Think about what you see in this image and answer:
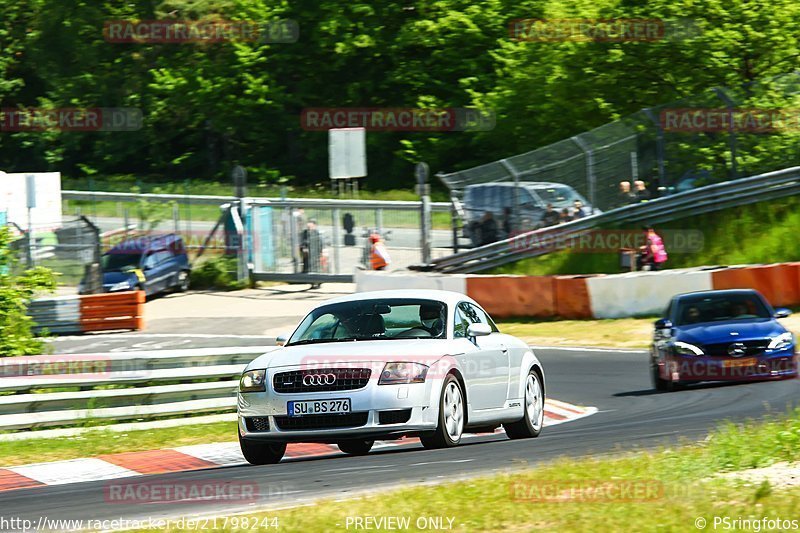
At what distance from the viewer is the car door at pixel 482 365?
426 inches

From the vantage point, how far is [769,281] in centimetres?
2370

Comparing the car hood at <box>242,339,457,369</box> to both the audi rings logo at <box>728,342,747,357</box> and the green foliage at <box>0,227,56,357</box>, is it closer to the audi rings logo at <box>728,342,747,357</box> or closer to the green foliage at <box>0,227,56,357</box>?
the green foliage at <box>0,227,56,357</box>

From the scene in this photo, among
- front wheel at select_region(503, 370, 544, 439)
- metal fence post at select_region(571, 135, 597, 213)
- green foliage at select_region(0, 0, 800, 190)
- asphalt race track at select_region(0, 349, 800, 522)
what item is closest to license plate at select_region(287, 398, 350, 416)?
asphalt race track at select_region(0, 349, 800, 522)

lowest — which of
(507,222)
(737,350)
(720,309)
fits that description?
(737,350)

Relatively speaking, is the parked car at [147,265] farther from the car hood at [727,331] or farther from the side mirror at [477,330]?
the side mirror at [477,330]

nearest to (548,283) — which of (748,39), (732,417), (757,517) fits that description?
(748,39)

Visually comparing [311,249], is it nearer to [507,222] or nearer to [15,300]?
[507,222]

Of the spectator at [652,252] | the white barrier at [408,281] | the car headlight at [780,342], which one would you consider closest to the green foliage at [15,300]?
the car headlight at [780,342]

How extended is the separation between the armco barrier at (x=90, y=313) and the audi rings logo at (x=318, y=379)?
1979cm

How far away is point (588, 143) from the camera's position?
27328mm

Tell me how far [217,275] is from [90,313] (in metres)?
7.23

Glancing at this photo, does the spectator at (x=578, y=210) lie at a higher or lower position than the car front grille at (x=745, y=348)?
higher

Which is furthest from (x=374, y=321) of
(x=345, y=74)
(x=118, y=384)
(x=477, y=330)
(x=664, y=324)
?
(x=345, y=74)

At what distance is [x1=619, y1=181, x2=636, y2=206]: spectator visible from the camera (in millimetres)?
27250
